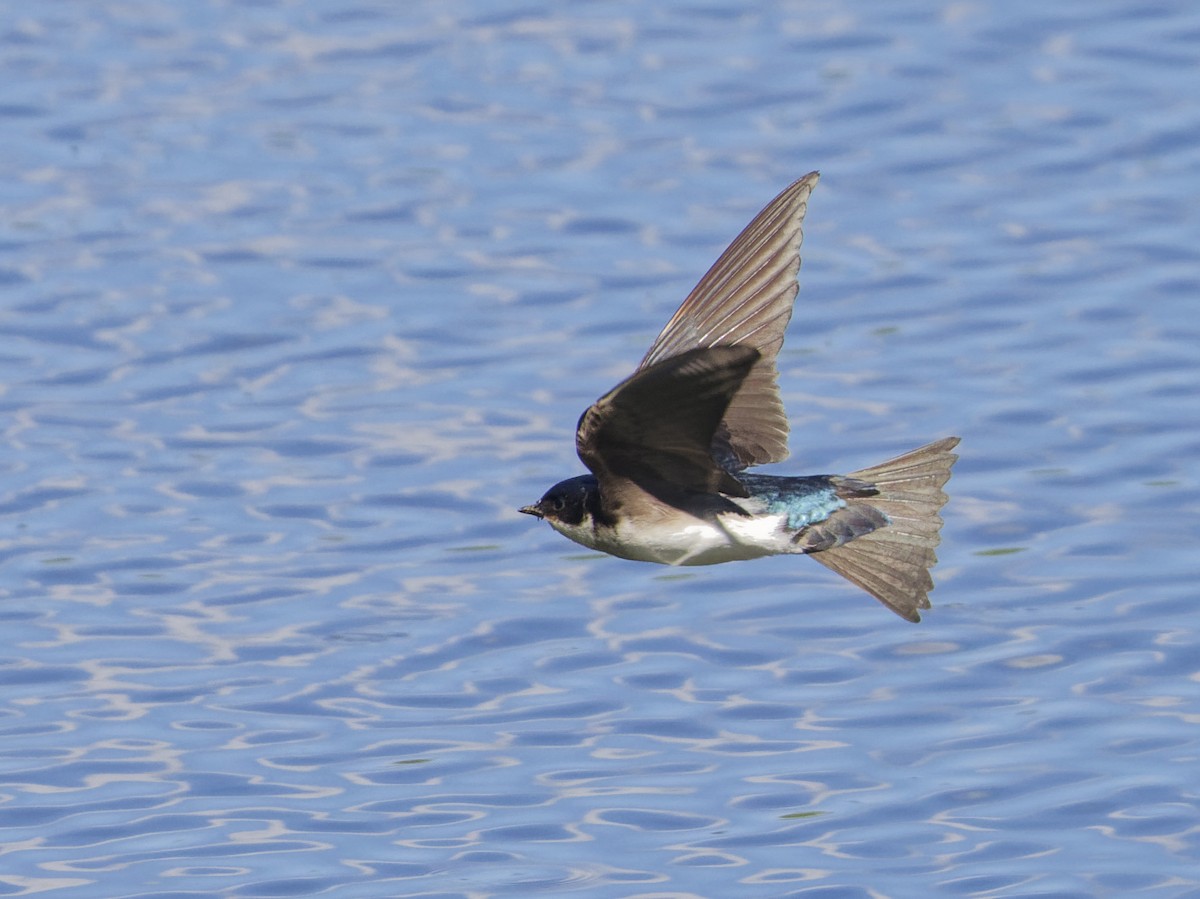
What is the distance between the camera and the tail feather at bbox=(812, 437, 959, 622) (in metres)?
6.83

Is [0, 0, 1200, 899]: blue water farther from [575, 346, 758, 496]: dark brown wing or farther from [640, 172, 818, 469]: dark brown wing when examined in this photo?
[575, 346, 758, 496]: dark brown wing

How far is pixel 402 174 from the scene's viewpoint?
11.7 m

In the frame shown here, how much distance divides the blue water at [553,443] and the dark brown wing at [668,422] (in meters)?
1.30

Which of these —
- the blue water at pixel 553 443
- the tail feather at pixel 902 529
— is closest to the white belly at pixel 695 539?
the tail feather at pixel 902 529

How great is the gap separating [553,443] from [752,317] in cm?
278

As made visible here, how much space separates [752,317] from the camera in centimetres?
687

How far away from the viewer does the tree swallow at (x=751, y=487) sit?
6.46 metres

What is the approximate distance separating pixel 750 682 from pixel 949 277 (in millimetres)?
2924

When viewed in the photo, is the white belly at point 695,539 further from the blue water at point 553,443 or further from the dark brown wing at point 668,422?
the blue water at point 553,443

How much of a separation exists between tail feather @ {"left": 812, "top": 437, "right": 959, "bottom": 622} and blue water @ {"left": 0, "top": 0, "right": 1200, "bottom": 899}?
86cm

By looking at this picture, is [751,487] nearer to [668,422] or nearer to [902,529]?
[902,529]

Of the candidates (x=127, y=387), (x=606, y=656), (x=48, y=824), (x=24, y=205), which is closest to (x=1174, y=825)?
(x=606, y=656)

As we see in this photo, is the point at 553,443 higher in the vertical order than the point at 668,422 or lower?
higher

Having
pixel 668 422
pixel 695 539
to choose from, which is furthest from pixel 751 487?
pixel 668 422
